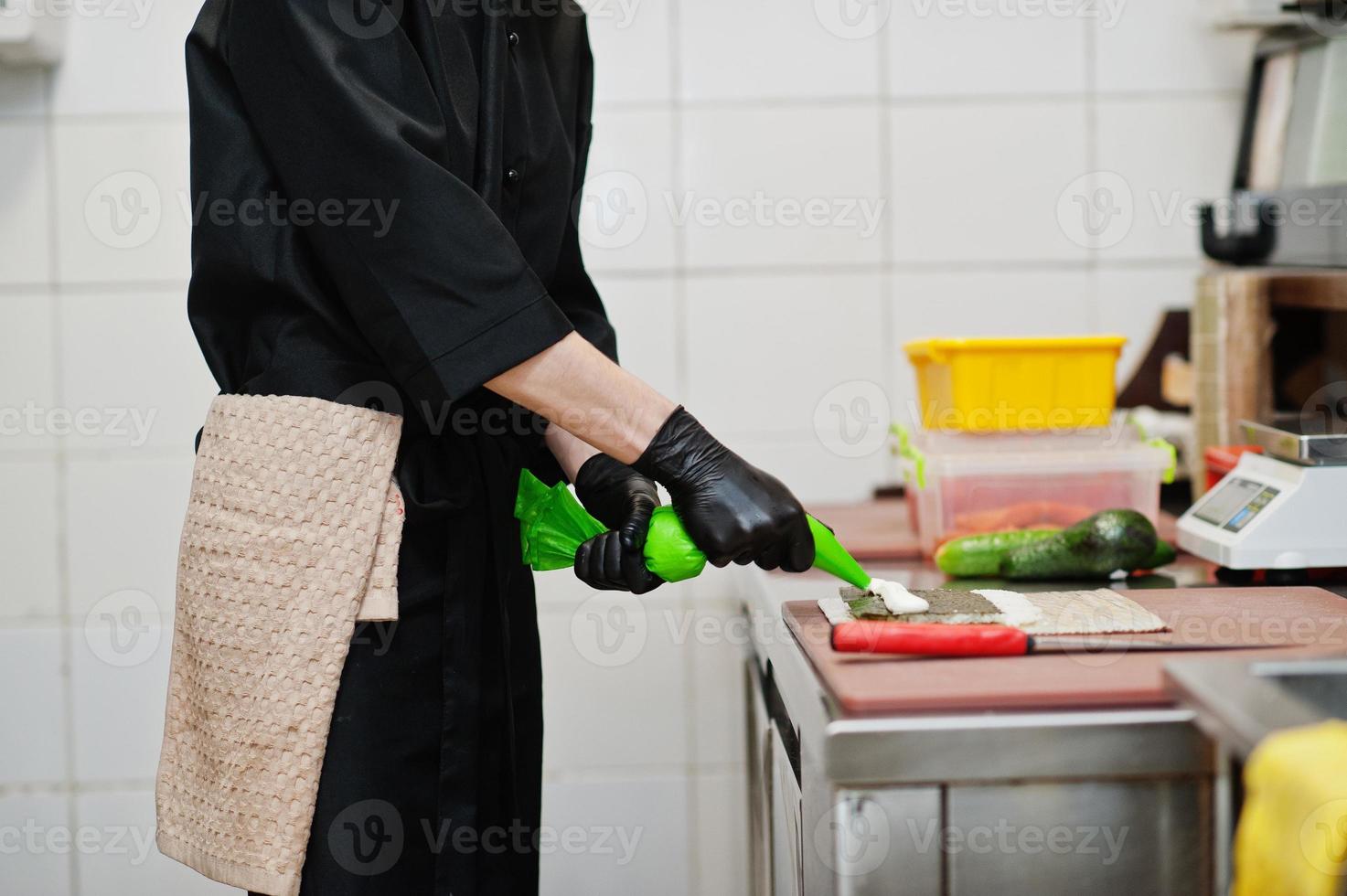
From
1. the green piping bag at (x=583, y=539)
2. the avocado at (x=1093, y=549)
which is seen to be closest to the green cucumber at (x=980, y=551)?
the avocado at (x=1093, y=549)

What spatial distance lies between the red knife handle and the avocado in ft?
1.13

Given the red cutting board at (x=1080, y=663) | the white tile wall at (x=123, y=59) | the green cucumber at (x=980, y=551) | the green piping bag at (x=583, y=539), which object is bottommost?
the red cutting board at (x=1080, y=663)

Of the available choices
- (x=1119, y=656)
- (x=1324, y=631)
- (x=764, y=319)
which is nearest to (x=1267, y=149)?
→ (x=764, y=319)

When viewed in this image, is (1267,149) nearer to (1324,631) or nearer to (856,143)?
(856,143)

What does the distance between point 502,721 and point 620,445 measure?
311mm

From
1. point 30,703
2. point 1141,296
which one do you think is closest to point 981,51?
point 1141,296

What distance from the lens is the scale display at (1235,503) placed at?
4.35 ft

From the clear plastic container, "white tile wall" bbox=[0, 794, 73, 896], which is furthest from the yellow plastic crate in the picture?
"white tile wall" bbox=[0, 794, 73, 896]

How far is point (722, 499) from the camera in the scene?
109 cm

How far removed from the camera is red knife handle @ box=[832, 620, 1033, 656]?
1.01 m

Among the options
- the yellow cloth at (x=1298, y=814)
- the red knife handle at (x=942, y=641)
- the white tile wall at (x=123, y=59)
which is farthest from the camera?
the white tile wall at (x=123, y=59)

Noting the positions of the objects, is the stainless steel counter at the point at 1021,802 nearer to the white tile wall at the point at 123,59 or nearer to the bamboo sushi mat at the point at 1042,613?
the bamboo sushi mat at the point at 1042,613

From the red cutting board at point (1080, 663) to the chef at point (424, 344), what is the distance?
0.16 m

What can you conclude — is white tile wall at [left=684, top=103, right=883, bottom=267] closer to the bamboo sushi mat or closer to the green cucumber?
the green cucumber
